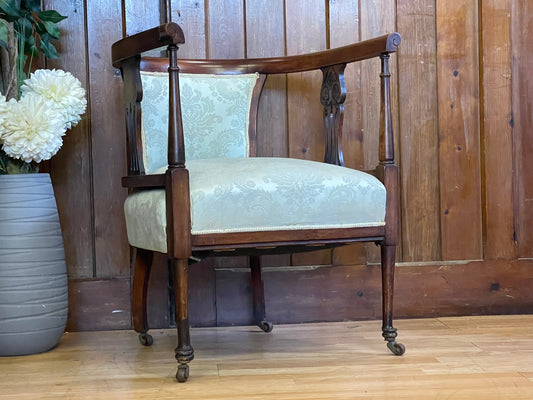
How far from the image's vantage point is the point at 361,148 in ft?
6.82


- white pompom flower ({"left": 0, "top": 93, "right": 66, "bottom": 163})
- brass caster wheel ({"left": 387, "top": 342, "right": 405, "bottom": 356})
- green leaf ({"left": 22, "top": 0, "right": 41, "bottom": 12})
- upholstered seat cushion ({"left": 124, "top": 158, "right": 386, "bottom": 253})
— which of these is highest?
green leaf ({"left": 22, "top": 0, "right": 41, "bottom": 12})

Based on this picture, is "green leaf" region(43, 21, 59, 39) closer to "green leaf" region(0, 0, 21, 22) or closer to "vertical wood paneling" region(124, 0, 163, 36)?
"green leaf" region(0, 0, 21, 22)

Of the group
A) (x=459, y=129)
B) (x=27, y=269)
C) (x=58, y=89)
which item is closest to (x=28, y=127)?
(x=58, y=89)

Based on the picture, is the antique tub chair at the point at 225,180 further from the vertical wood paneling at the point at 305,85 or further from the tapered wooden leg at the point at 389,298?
the vertical wood paneling at the point at 305,85

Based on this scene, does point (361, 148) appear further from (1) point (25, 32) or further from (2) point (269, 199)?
(1) point (25, 32)

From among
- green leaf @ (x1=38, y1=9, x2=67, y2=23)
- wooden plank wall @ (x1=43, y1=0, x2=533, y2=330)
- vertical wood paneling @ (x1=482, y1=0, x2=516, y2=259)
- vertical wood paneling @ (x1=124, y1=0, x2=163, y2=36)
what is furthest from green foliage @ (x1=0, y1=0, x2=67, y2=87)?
vertical wood paneling @ (x1=482, y1=0, x2=516, y2=259)

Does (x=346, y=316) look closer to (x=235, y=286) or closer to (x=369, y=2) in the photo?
(x=235, y=286)

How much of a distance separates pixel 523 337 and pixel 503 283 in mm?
344

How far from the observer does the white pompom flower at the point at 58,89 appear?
5.64 ft

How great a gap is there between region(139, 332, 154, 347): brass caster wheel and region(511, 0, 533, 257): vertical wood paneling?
1188 millimetres

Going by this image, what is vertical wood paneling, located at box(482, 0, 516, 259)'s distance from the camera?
2105 millimetres

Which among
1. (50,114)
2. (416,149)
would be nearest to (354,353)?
(416,149)

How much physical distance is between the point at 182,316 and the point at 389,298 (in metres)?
0.52

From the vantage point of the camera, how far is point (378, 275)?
2.07 metres
